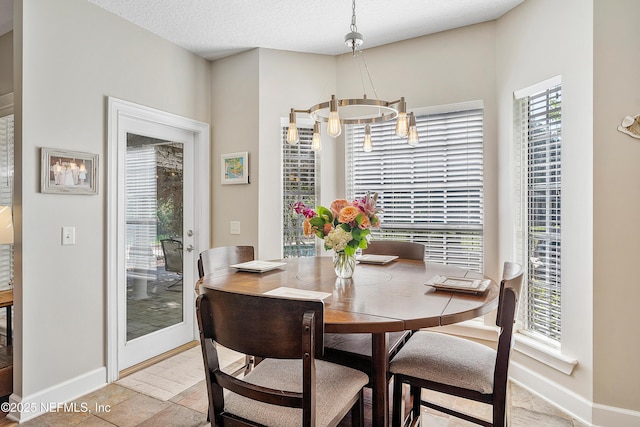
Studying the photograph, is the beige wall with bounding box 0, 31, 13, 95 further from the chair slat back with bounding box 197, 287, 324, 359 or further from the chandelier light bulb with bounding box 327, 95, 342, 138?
the chair slat back with bounding box 197, 287, 324, 359

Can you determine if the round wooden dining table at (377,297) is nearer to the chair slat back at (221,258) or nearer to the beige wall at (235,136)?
the chair slat back at (221,258)

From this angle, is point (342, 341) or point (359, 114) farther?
point (359, 114)

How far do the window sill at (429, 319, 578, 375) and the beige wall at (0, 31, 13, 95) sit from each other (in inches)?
158

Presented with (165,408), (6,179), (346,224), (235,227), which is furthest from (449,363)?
(6,179)

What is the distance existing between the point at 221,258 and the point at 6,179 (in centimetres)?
215

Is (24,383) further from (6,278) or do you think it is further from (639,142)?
(639,142)

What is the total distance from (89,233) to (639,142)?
11.1 ft

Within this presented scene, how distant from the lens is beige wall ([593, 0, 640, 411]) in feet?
6.45

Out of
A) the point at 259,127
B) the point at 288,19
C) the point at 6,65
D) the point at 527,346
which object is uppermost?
the point at 288,19

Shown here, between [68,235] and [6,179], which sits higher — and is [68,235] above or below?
below

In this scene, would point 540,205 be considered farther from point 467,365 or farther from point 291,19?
point 291,19

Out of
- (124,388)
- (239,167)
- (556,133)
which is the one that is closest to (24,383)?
(124,388)

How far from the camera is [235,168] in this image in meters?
3.39

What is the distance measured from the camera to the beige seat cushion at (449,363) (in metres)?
1.47
